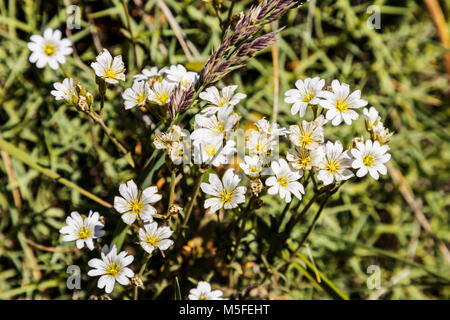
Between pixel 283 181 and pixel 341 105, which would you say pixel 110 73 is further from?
pixel 341 105

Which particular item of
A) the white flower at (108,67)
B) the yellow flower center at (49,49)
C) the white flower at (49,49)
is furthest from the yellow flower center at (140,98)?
A: the yellow flower center at (49,49)

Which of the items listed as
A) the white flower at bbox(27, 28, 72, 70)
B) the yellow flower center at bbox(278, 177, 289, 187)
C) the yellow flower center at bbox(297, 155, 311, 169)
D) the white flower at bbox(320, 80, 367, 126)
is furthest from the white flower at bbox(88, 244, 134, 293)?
the white flower at bbox(320, 80, 367, 126)

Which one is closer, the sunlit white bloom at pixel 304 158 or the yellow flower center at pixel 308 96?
the sunlit white bloom at pixel 304 158

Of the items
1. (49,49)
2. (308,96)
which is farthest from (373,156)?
(49,49)

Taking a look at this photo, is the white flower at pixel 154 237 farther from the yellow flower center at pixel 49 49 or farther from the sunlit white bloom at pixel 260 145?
the yellow flower center at pixel 49 49

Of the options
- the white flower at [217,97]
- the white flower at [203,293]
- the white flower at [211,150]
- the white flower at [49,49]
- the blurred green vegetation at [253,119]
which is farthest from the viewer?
the blurred green vegetation at [253,119]

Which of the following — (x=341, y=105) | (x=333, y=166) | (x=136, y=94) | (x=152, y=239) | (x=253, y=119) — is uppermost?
(x=253, y=119)
